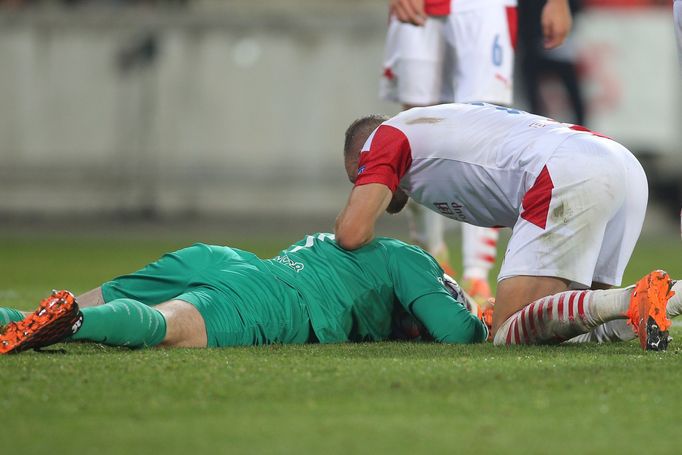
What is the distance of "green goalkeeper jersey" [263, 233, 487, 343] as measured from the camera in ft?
15.0

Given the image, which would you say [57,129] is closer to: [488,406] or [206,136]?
[206,136]

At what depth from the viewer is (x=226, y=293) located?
14.4ft

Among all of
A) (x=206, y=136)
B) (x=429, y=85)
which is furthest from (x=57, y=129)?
(x=429, y=85)

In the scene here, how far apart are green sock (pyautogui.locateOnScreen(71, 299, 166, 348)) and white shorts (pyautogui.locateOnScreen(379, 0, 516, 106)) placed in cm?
290

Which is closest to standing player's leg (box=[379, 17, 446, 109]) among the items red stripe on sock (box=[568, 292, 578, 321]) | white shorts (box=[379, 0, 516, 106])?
white shorts (box=[379, 0, 516, 106])

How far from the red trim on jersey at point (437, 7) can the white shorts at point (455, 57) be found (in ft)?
0.12

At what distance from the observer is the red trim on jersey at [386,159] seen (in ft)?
15.3

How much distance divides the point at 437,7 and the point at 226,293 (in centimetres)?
296

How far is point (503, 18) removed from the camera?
271 inches

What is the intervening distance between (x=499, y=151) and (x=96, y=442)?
2393 mm

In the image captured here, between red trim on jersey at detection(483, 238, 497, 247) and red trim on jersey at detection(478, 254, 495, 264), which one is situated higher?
red trim on jersey at detection(483, 238, 497, 247)

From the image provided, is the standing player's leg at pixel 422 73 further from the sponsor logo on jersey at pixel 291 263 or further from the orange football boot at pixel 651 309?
the orange football boot at pixel 651 309

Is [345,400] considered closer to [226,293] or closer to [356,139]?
[226,293]

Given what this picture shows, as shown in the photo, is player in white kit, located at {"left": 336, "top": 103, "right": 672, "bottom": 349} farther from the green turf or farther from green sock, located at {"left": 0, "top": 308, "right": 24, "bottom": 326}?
green sock, located at {"left": 0, "top": 308, "right": 24, "bottom": 326}
